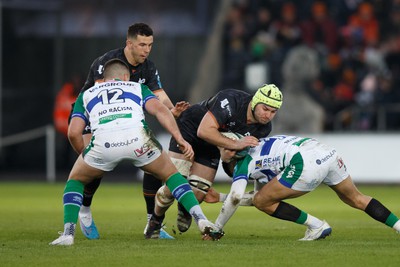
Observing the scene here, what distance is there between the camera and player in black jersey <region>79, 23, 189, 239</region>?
40.4 ft

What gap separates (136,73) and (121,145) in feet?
6.47

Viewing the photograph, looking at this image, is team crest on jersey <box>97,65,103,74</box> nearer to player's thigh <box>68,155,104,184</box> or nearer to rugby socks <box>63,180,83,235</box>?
player's thigh <box>68,155,104,184</box>

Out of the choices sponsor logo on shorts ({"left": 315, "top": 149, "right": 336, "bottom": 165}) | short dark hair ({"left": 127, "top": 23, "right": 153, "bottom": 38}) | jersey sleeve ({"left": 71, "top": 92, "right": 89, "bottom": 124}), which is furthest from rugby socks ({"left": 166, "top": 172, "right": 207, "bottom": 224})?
short dark hair ({"left": 127, "top": 23, "right": 153, "bottom": 38})

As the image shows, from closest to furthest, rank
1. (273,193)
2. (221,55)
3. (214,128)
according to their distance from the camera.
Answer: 1. (273,193)
2. (214,128)
3. (221,55)

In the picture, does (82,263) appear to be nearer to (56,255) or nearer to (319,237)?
(56,255)

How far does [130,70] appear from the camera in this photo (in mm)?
12812

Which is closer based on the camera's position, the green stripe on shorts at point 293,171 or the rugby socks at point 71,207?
the rugby socks at point 71,207

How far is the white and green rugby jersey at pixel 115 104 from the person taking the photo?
36.6ft

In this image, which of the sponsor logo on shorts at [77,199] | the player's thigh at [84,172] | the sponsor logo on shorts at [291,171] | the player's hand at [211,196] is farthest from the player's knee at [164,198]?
the sponsor logo on shorts at [291,171]

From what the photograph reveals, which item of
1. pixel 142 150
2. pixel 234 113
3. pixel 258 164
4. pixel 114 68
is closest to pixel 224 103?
pixel 234 113

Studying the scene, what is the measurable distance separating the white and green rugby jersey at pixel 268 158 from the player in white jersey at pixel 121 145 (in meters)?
0.76

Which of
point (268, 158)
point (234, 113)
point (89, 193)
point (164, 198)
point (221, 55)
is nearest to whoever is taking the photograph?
point (268, 158)

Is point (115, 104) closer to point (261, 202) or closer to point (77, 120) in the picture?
point (77, 120)

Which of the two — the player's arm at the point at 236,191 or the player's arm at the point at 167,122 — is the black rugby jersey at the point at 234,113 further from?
the player's arm at the point at 167,122
